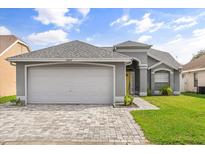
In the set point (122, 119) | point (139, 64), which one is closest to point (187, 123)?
point (122, 119)

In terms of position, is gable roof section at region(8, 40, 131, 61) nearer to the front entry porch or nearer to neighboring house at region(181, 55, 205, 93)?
the front entry porch

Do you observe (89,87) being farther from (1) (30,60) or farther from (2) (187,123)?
(2) (187,123)

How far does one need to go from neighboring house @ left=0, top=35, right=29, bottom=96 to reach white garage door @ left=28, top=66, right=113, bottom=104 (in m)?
6.85

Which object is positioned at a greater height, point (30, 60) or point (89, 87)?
point (30, 60)

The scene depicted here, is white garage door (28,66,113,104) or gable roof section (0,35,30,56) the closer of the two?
white garage door (28,66,113,104)

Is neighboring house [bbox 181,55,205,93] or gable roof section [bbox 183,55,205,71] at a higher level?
gable roof section [bbox 183,55,205,71]

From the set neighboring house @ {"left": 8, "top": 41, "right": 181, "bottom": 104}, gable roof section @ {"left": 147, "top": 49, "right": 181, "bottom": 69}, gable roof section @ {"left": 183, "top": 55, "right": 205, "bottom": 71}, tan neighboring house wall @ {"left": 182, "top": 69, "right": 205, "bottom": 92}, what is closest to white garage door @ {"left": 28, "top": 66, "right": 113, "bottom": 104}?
neighboring house @ {"left": 8, "top": 41, "right": 181, "bottom": 104}

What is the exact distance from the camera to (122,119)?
352 inches

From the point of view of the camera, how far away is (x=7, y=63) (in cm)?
2031

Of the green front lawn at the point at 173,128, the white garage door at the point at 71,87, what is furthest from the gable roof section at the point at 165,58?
the green front lawn at the point at 173,128

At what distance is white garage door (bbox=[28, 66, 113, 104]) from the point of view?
44.4ft

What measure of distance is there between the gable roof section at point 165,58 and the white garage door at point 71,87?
8.54 m
